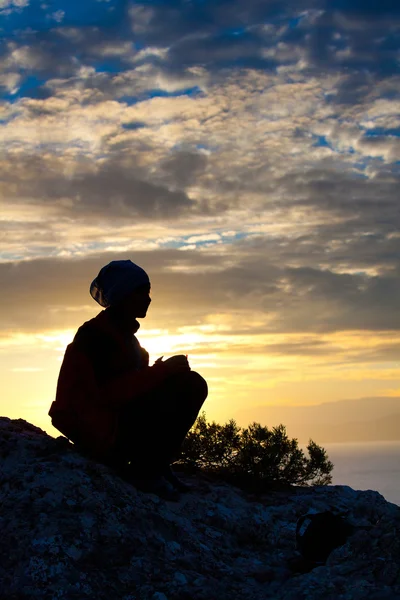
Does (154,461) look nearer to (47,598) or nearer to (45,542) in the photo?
(45,542)

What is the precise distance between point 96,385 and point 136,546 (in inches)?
61.1

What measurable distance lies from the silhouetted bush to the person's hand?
11.9 feet

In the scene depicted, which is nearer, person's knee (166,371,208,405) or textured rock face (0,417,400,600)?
textured rock face (0,417,400,600)

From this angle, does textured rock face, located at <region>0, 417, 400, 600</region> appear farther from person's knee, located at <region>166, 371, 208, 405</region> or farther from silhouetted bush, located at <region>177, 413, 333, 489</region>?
silhouetted bush, located at <region>177, 413, 333, 489</region>

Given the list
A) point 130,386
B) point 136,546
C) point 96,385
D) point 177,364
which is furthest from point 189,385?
point 136,546

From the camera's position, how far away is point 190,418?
656 cm

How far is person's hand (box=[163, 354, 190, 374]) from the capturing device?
640 cm

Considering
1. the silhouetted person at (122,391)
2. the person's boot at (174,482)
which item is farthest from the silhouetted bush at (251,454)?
the silhouetted person at (122,391)

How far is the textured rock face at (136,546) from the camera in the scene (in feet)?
16.8

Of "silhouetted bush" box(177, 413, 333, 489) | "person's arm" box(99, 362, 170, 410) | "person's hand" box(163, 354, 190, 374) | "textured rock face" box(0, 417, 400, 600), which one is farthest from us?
"silhouetted bush" box(177, 413, 333, 489)

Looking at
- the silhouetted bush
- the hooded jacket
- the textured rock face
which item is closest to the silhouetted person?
the hooded jacket

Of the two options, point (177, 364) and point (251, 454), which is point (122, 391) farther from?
point (251, 454)

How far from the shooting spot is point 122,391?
6.27 meters

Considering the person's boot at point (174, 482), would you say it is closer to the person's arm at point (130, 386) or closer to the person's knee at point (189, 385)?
the person's knee at point (189, 385)
